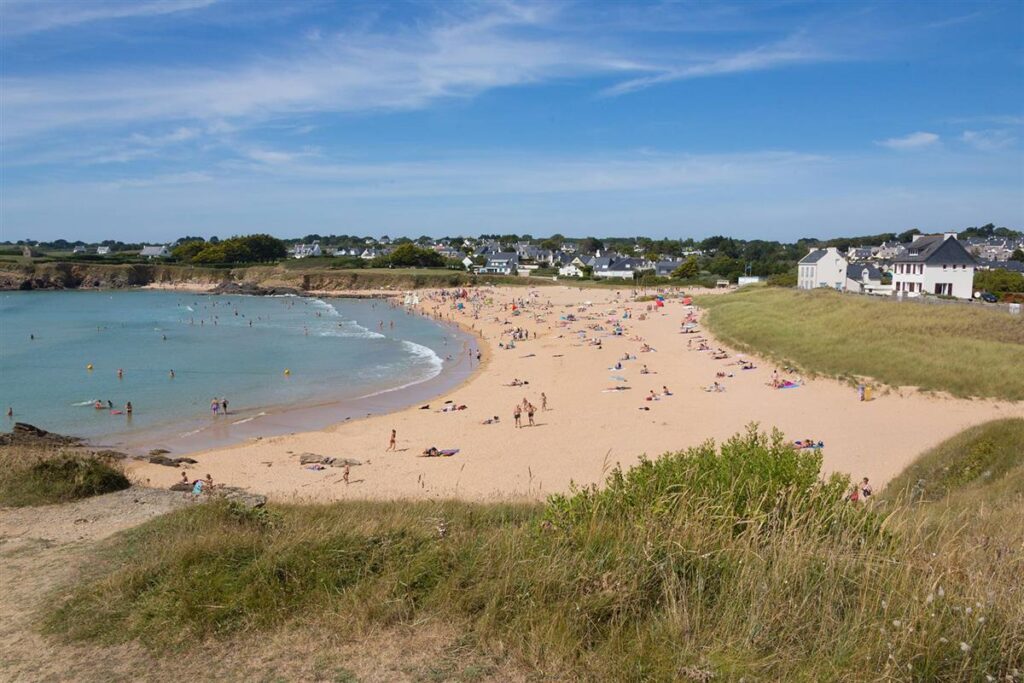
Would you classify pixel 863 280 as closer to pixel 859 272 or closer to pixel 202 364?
pixel 859 272

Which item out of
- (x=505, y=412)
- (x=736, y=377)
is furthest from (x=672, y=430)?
(x=736, y=377)

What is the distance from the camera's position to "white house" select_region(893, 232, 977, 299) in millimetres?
43594

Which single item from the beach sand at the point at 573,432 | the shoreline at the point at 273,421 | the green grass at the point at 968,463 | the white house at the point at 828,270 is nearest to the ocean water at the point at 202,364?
the shoreline at the point at 273,421

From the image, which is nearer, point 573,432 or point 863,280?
point 573,432

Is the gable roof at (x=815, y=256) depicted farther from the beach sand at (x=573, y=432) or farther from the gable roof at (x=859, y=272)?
the beach sand at (x=573, y=432)

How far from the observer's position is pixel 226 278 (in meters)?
119

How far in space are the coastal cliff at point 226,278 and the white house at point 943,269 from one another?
58599 millimetres

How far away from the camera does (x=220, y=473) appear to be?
733 inches

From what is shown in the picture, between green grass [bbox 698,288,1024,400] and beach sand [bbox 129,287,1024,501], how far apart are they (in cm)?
144

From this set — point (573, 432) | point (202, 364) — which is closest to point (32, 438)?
point (573, 432)

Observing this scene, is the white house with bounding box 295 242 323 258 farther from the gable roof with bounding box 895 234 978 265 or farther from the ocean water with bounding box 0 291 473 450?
the gable roof with bounding box 895 234 978 265

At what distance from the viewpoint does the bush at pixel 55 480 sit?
412 inches

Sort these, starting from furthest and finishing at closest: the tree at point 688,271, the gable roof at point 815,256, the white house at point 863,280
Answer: the tree at point 688,271 < the gable roof at point 815,256 < the white house at point 863,280

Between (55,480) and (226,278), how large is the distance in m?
117
